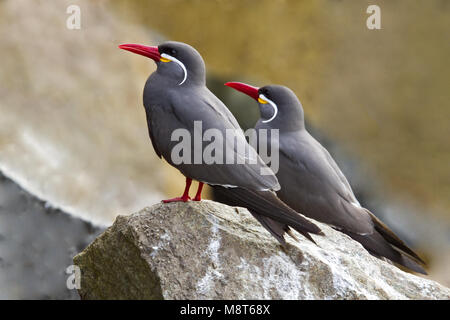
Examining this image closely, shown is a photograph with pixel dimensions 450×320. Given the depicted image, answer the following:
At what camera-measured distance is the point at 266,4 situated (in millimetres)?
5277

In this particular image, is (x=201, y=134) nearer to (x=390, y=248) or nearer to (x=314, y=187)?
(x=314, y=187)

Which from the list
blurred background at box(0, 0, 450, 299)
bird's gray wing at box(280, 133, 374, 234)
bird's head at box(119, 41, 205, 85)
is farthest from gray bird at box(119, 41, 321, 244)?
blurred background at box(0, 0, 450, 299)

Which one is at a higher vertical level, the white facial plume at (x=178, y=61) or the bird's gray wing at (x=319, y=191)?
the white facial plume at (x=178, y=61)

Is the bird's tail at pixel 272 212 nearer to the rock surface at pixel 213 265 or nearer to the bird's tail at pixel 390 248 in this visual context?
the rock surface at pixel 213 265

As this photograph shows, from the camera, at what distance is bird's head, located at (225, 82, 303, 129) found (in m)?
3.24

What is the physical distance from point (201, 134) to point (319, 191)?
31.8 inches

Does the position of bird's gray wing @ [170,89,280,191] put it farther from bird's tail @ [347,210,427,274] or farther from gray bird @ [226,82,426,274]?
bird's tail @ [347,210,427,274]

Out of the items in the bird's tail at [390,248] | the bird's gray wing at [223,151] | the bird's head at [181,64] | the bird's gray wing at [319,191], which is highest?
the bird's head at [181,64]

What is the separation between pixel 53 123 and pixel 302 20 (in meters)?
2.28

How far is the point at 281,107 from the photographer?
3.25 metres

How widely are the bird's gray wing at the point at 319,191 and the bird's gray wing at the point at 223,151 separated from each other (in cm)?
51

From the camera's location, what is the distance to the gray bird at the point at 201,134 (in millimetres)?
2529

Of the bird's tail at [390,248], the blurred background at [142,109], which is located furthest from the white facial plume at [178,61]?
the blurred background at [142,109]

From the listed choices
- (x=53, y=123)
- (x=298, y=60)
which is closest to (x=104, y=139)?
(x=53, y=123)
